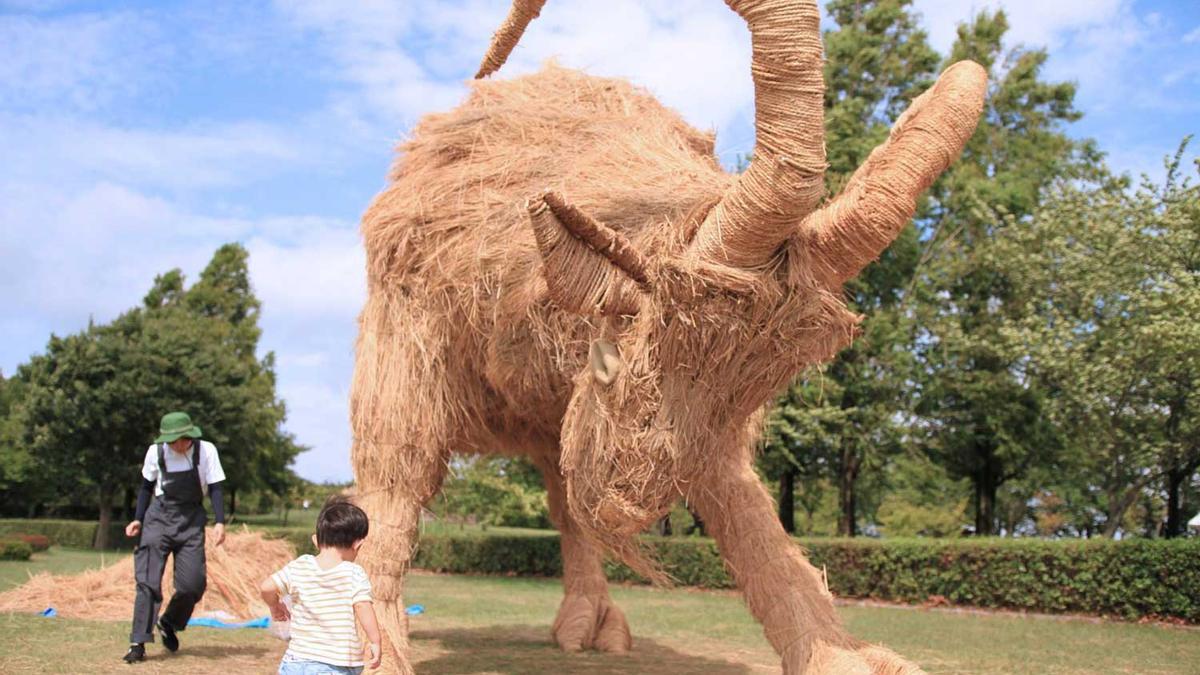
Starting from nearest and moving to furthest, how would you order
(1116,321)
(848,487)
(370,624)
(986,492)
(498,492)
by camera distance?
1. (370,624)
2. (1116,321)
3. (848,487)
4. (498,492)
5. (986,492)

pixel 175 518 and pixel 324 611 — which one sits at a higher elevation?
pixel 175 518

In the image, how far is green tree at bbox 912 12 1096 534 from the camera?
1908 cm

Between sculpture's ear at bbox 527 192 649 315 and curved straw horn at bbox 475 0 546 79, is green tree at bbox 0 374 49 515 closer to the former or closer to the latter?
curved straw horn at bbox 475 0 546 79

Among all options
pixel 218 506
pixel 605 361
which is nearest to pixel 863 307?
pixel 218 506

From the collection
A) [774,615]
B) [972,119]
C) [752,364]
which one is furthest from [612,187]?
[774,615]

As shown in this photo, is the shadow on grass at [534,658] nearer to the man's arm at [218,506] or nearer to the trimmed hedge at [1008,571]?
the man's arm at [218,506]

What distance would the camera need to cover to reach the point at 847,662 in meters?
4.25

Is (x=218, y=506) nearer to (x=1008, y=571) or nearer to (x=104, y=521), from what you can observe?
(x=1008, y=571)

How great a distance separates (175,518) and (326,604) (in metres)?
3.59

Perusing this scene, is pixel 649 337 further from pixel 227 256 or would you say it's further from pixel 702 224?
pixel 227 256

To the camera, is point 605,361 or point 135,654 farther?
point 135,654

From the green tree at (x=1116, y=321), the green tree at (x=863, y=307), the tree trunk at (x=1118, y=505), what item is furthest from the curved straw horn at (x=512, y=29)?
the tree trunk at (x=1118, y=505)

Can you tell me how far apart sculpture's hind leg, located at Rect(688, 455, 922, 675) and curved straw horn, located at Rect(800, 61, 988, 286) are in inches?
41.5

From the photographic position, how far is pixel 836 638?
4.47 meters
